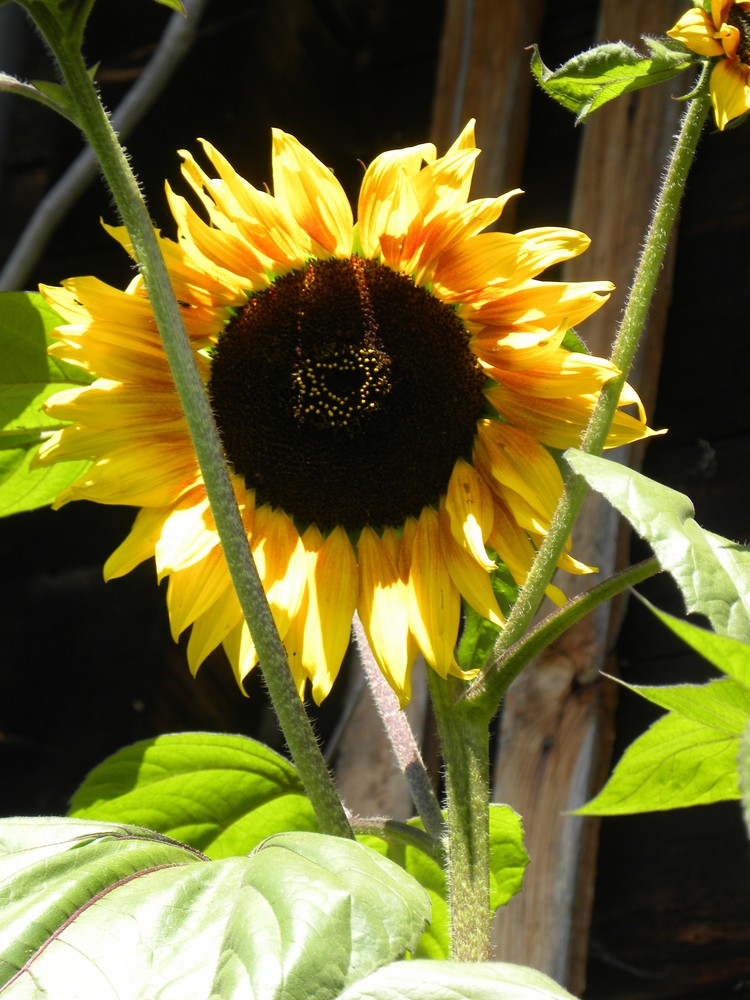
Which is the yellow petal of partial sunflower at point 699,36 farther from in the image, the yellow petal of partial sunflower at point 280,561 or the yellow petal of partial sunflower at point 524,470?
the yellow petal of partial sunflower at point 280,561

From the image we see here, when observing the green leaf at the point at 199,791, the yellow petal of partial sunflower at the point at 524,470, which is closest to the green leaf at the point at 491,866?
the green leaf at the point at 199,791

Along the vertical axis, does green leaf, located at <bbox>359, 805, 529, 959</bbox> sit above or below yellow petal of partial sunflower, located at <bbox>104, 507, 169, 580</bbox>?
below

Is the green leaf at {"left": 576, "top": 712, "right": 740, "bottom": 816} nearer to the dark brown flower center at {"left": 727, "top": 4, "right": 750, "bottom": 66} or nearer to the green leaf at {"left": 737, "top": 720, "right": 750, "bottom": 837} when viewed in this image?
the green leaf at {"left": 737, "top": 720, "right": 750, "bottom": 837}

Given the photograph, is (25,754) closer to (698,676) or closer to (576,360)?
(698,676)

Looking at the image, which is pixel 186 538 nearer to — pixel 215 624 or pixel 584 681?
pixel 215 624

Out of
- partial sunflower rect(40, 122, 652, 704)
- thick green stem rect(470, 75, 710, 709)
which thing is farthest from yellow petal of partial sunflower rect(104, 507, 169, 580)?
thick green stem rect(470, 75, 710, 709)
